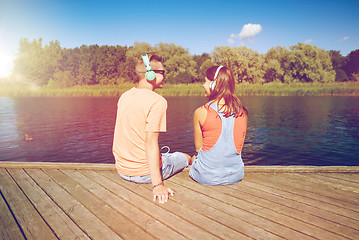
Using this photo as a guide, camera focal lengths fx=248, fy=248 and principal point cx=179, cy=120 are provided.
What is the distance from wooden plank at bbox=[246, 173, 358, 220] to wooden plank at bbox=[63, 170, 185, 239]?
1.57 metres

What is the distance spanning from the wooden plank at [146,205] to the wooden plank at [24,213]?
83 cm

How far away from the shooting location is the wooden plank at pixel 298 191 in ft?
8.45

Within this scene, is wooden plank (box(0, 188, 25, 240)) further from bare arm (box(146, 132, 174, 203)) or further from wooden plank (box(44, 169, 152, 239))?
bare arm (box(146, 132, 174, 203))

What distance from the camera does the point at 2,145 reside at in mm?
10328

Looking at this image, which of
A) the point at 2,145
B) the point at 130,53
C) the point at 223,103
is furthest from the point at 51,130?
the point at 130,53

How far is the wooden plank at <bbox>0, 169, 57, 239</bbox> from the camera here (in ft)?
7.25

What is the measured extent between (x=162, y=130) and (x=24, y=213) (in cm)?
165

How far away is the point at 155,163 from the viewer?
258cm

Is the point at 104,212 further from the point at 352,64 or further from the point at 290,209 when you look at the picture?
the point at 352,64

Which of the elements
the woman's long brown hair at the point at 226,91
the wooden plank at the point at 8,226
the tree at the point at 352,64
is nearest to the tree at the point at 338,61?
the tree at the point at 352,64

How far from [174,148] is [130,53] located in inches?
1744

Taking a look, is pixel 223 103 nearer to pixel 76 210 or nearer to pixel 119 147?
pixel 119 147

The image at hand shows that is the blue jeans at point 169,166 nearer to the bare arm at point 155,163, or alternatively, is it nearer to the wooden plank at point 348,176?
the bare arm at point 155,163

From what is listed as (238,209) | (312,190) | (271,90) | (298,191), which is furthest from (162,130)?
(271,90)
